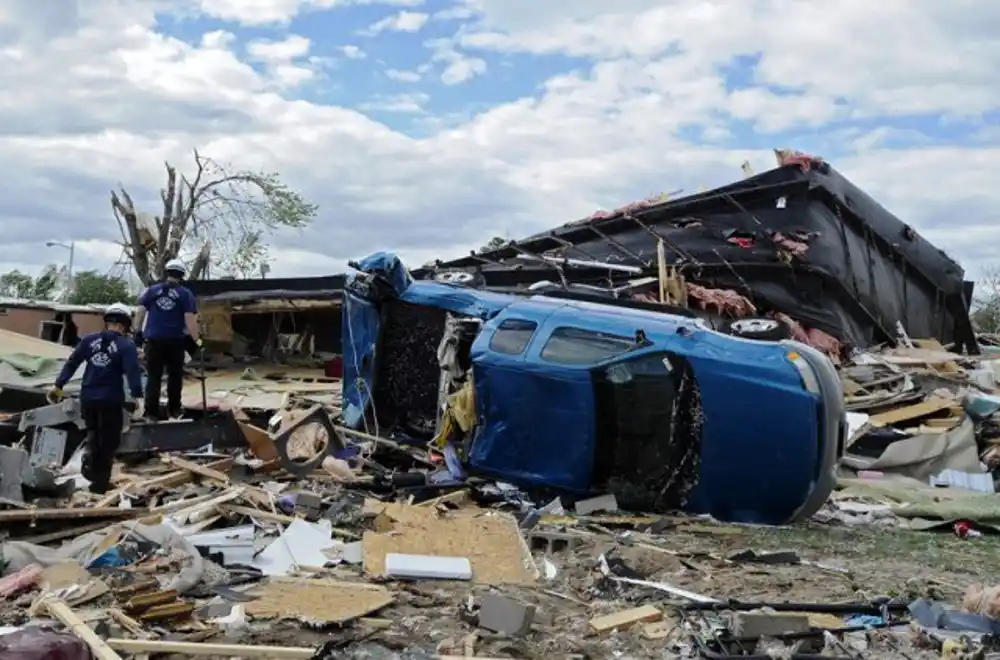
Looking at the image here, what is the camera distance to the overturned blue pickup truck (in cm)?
845

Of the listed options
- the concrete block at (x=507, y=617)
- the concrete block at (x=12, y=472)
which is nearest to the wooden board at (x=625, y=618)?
the concrete block at (x=507, y=617)

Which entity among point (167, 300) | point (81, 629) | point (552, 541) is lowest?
point (552, 541)

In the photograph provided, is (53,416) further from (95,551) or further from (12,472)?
(95,551)

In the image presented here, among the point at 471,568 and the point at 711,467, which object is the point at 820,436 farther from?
the point at 471,568

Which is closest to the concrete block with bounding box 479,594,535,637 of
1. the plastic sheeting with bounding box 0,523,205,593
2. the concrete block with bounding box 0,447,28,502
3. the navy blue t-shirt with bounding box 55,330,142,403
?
the plastic sheeting with bounding box 0,523,205,593

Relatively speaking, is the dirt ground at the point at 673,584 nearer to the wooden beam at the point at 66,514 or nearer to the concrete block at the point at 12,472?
the wooden beam at the point at 66,514

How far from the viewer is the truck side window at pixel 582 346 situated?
901 centimetres

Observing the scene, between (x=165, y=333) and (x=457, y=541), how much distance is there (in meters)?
5.78

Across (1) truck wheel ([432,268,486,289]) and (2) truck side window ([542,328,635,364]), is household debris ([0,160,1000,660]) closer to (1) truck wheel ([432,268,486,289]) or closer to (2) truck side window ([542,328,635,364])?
(2) truck side window ([542,328,635,364])

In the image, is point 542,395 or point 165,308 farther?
point 165,308

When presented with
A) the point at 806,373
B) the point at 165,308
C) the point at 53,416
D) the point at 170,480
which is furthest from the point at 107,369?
the point at 806,373

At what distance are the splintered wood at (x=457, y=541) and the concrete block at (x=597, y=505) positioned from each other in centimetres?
90

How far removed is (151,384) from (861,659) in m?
8.76

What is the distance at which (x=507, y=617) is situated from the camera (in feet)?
17.8
